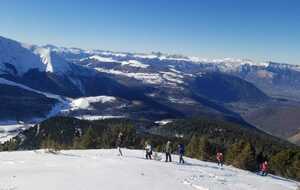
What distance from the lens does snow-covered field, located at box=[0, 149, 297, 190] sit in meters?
34.5

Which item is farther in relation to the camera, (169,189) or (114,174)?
(114,174)

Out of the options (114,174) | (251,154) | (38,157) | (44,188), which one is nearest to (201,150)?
(251,154)

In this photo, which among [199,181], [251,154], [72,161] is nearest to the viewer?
[199,181]

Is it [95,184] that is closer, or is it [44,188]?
[44,188]

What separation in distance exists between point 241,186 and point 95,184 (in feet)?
43.2

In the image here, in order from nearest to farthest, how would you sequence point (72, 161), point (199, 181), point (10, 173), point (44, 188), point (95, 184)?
point (44, 188) → point (95, 184) → point (10, 173) → point (199, 181) → point (72, 161)

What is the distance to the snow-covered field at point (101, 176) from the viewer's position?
3451cm

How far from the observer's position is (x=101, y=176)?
38531 mm

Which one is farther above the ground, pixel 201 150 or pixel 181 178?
pixel 181 178

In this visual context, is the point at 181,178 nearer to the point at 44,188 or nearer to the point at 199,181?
the point at 199,181

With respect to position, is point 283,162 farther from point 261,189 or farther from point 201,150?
→ point 261,189

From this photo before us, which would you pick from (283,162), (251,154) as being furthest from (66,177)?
(283,162)

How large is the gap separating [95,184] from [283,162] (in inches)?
3198

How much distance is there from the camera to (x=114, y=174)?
1571 inches
